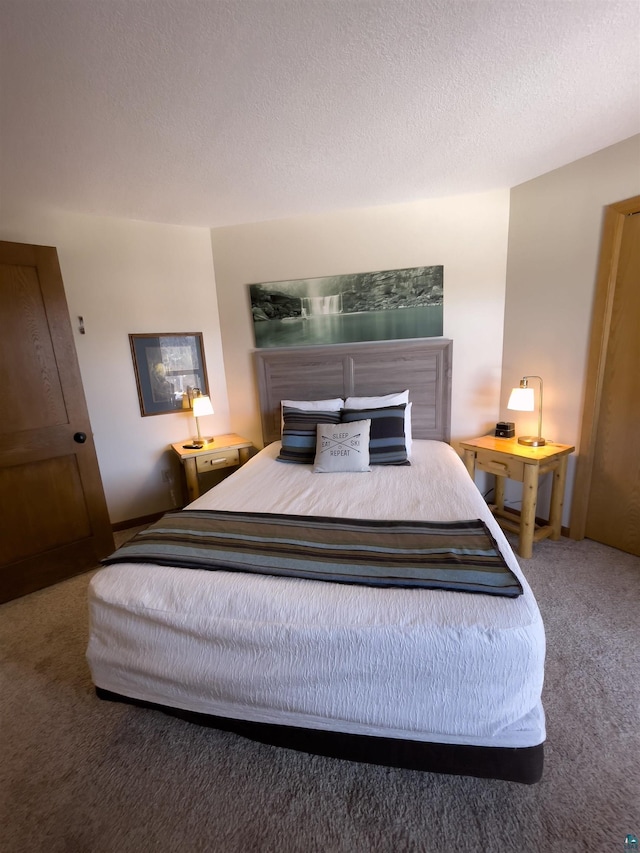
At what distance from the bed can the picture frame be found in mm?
1939

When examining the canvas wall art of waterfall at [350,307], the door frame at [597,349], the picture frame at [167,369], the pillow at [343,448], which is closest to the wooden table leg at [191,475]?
the picture frame at [167,369]

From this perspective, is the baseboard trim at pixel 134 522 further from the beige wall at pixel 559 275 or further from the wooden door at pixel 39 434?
the beige wall at pixel 559 275

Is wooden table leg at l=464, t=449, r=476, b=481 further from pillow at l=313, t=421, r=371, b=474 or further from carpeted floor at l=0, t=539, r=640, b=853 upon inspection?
carpeted floor at l=0, t=539, r=640, b=853

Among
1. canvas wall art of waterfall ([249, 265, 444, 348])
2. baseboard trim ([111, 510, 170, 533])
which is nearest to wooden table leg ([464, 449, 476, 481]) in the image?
canvas wall art of waterfall ([249, 265, 444, 348])

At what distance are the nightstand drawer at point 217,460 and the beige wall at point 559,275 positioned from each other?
94.5 inches

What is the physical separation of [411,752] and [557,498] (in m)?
2.09

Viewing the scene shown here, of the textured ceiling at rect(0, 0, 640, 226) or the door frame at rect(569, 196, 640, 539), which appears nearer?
the textured ceiling at rect(0, 0, 640, 226)

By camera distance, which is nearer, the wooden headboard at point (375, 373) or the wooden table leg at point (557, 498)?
the wooden table leg at point (557, 498)

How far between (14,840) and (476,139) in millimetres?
3578

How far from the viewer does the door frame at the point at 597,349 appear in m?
2.20

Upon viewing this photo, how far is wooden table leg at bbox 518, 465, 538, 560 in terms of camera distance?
2344 millimetres

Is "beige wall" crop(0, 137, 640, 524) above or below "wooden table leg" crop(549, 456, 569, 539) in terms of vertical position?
above

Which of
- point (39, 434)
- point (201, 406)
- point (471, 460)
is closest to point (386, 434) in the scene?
point (471, 460)

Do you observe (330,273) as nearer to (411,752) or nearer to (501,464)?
(501,464)
